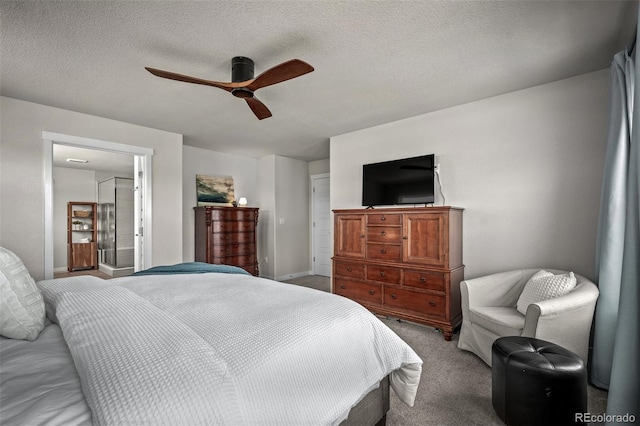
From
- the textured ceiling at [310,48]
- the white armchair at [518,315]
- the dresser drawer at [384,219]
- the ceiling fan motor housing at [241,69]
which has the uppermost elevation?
the textured ceiling at [310,48]

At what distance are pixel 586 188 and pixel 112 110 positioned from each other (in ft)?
16.6

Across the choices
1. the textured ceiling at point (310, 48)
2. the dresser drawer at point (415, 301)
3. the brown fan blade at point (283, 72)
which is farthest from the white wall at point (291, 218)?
the brown fan blade at point (283, 72)

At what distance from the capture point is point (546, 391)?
1.64 m

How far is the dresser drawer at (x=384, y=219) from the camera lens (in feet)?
11.6

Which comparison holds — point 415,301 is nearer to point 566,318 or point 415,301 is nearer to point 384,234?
point 384,234

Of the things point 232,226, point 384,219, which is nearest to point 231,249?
point 232,226

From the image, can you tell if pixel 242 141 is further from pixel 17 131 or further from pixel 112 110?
pixel 17 131

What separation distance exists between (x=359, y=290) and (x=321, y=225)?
105 inches

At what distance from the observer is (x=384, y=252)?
11.9ft

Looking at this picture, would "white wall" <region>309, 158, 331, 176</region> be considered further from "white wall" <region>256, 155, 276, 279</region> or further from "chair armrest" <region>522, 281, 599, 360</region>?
"chair armrest" <region>522, 281, 599, 360</region>

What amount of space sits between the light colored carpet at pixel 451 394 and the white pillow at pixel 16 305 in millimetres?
1899

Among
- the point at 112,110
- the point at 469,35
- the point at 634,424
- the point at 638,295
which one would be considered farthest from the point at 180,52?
the point at 634,424

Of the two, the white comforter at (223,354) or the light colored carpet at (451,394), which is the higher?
the white comforter at (223,354)

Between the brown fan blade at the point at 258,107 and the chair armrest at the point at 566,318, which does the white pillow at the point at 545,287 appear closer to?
the chair armrest at the point at 566,318
